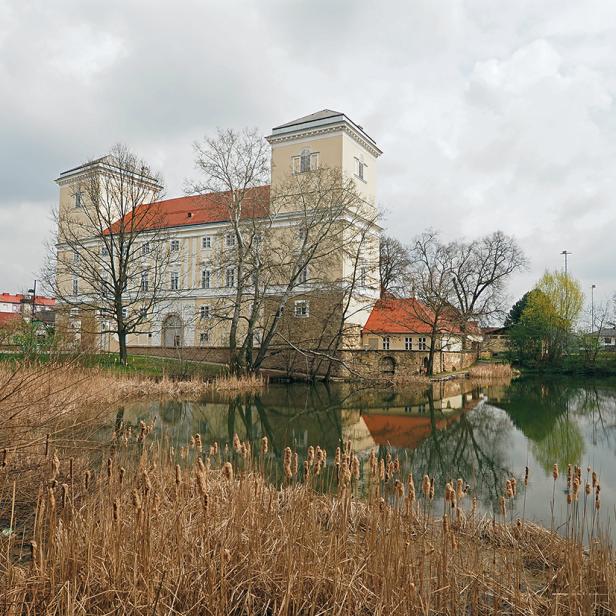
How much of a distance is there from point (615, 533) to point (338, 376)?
2353 centimetres

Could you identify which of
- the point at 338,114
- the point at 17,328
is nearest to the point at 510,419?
the point at 17,328

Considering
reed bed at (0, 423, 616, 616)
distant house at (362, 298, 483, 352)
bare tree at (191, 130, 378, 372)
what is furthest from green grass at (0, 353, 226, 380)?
reed bed at (0, 423, 616, 616)

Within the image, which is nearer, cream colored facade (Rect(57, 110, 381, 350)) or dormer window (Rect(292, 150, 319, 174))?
cream colored facade (Rect(57, 110, 381, 350))

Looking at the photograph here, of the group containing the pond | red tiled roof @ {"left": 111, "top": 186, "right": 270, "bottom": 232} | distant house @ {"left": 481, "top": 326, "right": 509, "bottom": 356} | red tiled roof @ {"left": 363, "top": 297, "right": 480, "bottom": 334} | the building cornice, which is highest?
the building cornice

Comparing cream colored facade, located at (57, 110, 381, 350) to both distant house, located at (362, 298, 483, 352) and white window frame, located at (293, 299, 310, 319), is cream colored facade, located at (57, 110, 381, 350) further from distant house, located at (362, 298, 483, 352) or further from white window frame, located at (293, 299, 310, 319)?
distant house, located at (362, 298, 483, 352)

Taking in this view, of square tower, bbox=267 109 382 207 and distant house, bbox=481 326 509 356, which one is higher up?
square tower, bbox=267 109 382 207

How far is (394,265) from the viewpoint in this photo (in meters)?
34.7

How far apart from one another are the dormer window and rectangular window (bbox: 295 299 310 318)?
842 cm

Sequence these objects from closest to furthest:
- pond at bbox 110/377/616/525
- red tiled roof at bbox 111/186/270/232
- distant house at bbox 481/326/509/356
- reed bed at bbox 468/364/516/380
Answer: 1. pond at bbox 110/377/616/525
2. red tiled roof at bbox 111/186/270/232
3. reed bed at bbox 468/364/516/380
4. distant house at bbox 481/326/509/356

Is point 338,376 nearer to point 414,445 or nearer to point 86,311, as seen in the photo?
point 86,311

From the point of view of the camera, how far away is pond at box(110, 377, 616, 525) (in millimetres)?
8180

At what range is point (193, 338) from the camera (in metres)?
36.2

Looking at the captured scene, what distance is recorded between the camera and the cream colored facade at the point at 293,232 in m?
28.8

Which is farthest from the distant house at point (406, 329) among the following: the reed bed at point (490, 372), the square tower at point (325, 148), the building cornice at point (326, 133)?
the building cornice at point (326, 133)
